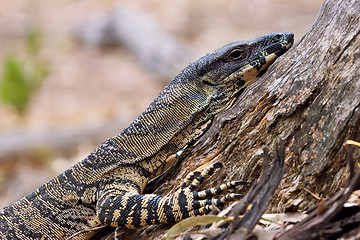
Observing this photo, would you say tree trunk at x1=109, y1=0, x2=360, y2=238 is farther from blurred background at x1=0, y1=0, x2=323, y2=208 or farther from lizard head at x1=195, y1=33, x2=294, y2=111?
blurred background at x1=0, y1=0, x2=323, y2=208

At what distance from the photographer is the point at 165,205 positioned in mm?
4508

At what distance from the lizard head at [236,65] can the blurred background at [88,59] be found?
6628mm

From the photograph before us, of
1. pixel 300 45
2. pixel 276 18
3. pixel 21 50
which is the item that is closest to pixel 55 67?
pixel 21 50

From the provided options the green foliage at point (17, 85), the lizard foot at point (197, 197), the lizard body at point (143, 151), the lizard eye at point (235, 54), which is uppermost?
the green foliage at point (17, 85)

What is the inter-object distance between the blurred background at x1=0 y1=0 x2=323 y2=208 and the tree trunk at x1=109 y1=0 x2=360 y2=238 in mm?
7216

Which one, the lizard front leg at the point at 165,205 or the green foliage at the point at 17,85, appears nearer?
the lizard front leg at the point at 165,205

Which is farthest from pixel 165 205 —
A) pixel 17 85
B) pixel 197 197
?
pixel 17 85

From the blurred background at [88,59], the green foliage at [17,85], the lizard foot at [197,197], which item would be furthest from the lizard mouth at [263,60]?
the green foliage at [17,85]

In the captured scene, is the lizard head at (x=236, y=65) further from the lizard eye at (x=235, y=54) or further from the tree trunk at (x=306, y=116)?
the tree trunk at (x=306, y=116)

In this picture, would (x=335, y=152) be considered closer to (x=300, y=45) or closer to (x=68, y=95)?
(x=300, y=45)

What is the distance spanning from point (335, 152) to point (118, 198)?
201 centimetres

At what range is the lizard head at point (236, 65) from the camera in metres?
4.83

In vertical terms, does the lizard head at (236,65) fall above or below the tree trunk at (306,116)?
above

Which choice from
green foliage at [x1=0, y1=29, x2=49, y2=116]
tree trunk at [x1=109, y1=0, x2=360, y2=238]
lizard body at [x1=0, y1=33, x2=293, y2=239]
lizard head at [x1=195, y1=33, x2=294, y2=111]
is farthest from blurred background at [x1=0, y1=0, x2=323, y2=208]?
tree trunk at [x1=109, y1=0, x2=360, y2=238]
